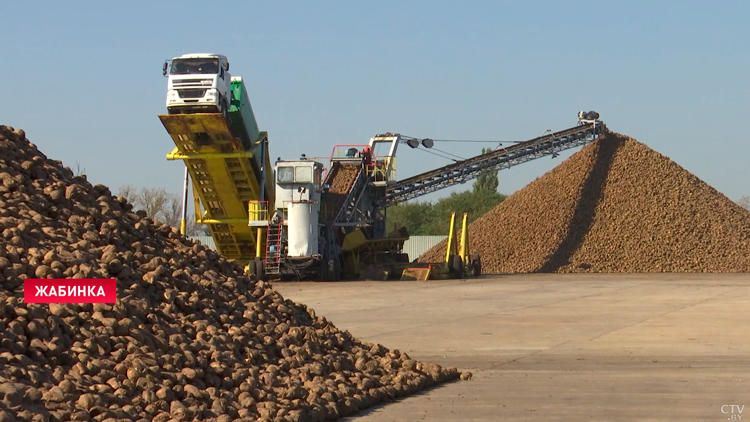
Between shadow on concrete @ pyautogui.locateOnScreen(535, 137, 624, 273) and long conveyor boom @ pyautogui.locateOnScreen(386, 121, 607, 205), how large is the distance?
1.21 meters

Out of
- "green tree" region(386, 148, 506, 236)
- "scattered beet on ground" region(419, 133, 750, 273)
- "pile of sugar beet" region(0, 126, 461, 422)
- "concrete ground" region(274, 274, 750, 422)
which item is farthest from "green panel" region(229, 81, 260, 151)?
"green tree" region(386, 148, 506, 236)

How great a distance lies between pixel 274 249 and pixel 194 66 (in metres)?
7.53

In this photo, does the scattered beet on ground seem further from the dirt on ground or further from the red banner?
the red banner

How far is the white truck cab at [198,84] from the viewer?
2759 centimetres

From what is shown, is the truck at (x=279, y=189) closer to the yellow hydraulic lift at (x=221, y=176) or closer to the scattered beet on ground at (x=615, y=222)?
the yellow hydraulic lift at (x=221, y=176)

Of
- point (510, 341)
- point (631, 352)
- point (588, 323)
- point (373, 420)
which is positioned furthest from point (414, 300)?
point (373, 420)

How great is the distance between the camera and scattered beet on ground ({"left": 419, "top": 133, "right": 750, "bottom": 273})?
138 ft

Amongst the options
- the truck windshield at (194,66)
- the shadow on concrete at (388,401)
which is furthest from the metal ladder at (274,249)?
the shadow on concrete at (388,401)

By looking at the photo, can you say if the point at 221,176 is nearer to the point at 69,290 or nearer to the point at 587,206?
the point at 587,206

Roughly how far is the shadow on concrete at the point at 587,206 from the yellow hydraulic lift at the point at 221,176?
47.7ft

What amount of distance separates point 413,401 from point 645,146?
131 feet

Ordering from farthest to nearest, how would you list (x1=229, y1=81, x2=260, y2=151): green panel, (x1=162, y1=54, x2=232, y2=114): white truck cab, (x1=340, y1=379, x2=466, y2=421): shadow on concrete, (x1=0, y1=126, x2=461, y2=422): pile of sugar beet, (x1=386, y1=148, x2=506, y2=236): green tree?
1. (x1=386, y1=148, x2=506, y2=236): green tree
2. (x1=229, y1=81, x2=260, y2=151): green panel
3. (x1=162, y1=54, x2=232, y2=114): white truck cab
4. (x1=340, y1=379, x2=466, y2=421): shadow on concrete
5. (x1=0, y1=126, x2=461, y2=422): pile of sugar beet

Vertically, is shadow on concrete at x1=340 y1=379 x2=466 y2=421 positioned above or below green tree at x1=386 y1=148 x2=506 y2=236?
below

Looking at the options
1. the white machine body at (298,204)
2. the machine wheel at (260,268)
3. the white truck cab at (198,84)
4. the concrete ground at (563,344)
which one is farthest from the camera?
the white machine body at (298,204)
